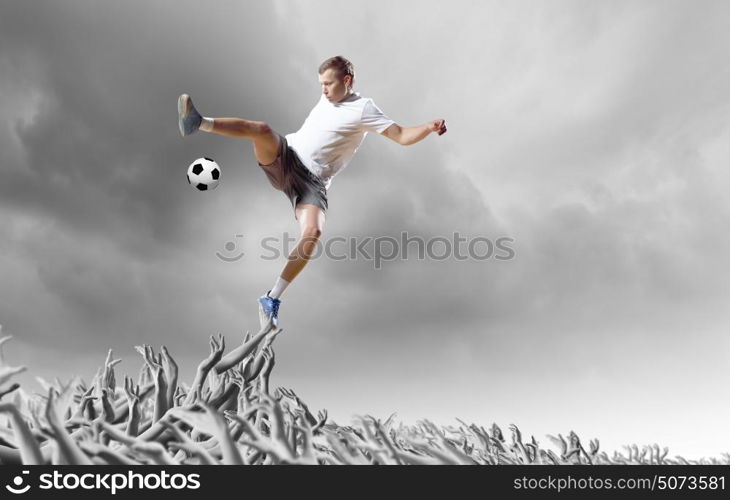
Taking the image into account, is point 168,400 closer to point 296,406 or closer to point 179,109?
point 296,406

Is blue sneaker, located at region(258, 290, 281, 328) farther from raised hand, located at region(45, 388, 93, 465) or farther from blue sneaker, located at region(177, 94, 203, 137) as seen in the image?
raised hand, located at region(45, 388, 93, 465)

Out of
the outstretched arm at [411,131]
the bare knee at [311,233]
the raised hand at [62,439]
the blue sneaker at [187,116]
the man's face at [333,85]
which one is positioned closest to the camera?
the raised hand at [62,439]

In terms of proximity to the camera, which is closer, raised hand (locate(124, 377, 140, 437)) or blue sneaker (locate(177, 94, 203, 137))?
raised hand (locate(124, 377, 140, 437))

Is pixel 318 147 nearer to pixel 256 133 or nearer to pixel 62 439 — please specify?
pixel 256 133

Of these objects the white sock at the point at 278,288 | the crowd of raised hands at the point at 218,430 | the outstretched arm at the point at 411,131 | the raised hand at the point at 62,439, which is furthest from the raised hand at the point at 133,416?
the outstretched arm at the point at 411,131

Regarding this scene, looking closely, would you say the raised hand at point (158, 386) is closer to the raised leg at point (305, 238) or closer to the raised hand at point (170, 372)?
the raised hand at point (170, 372)

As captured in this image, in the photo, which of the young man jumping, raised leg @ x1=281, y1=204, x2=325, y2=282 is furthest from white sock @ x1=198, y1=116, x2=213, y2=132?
raised leg @ x1=281, y1=204, x2=325, y2=282

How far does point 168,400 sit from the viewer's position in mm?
3436

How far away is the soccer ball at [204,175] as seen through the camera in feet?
17.6

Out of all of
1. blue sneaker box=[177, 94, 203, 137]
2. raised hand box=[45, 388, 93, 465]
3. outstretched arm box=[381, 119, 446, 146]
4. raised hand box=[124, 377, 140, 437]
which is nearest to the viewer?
raised hand box=[45, 388, 93, 465]

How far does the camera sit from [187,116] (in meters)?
4.87

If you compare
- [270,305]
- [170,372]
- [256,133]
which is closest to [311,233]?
[270,305]

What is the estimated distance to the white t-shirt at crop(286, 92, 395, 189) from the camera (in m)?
5.66
